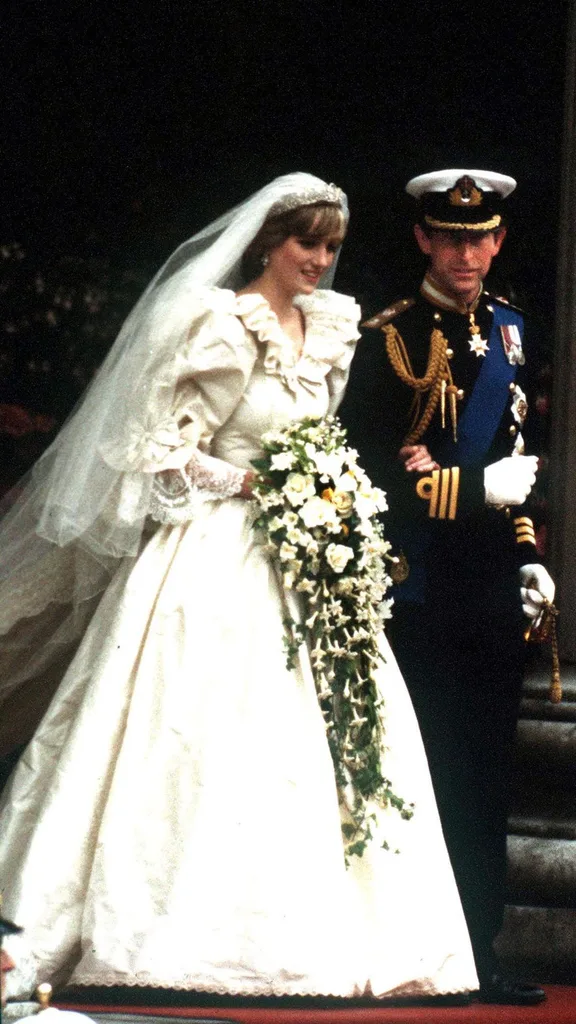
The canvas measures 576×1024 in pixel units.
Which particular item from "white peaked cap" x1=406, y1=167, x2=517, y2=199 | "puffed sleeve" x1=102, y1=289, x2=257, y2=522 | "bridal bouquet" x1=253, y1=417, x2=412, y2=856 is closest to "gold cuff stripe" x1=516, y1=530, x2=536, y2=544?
"bridal bouquet" x1=253, y1=417, x2=412, y2=856

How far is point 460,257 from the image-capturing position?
648 centimetres

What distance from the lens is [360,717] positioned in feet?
20.4

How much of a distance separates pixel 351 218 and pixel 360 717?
2740mm

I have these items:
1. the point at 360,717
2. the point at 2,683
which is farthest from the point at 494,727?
the point at 2,683

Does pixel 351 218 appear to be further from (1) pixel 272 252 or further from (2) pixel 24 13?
(1) pixel 272 252

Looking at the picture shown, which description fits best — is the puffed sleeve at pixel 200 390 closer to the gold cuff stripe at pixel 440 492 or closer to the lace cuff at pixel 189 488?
the lace cuff at pixel 189 488

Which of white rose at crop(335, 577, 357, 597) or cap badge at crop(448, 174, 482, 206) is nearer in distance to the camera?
white rose at crop(335, 577, 357, 597)

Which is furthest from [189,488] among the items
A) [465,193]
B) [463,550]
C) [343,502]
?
[465,193]

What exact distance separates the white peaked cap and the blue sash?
0.45 meters

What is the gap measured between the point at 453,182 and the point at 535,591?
1216mm

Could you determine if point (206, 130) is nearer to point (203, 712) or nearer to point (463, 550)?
point (463, 550)

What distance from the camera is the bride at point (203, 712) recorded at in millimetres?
5988

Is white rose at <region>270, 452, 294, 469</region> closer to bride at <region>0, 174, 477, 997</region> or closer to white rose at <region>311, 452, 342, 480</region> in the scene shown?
white rose at <region>311, 452, 342, 480</region>

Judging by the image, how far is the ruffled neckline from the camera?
20.7 ft
